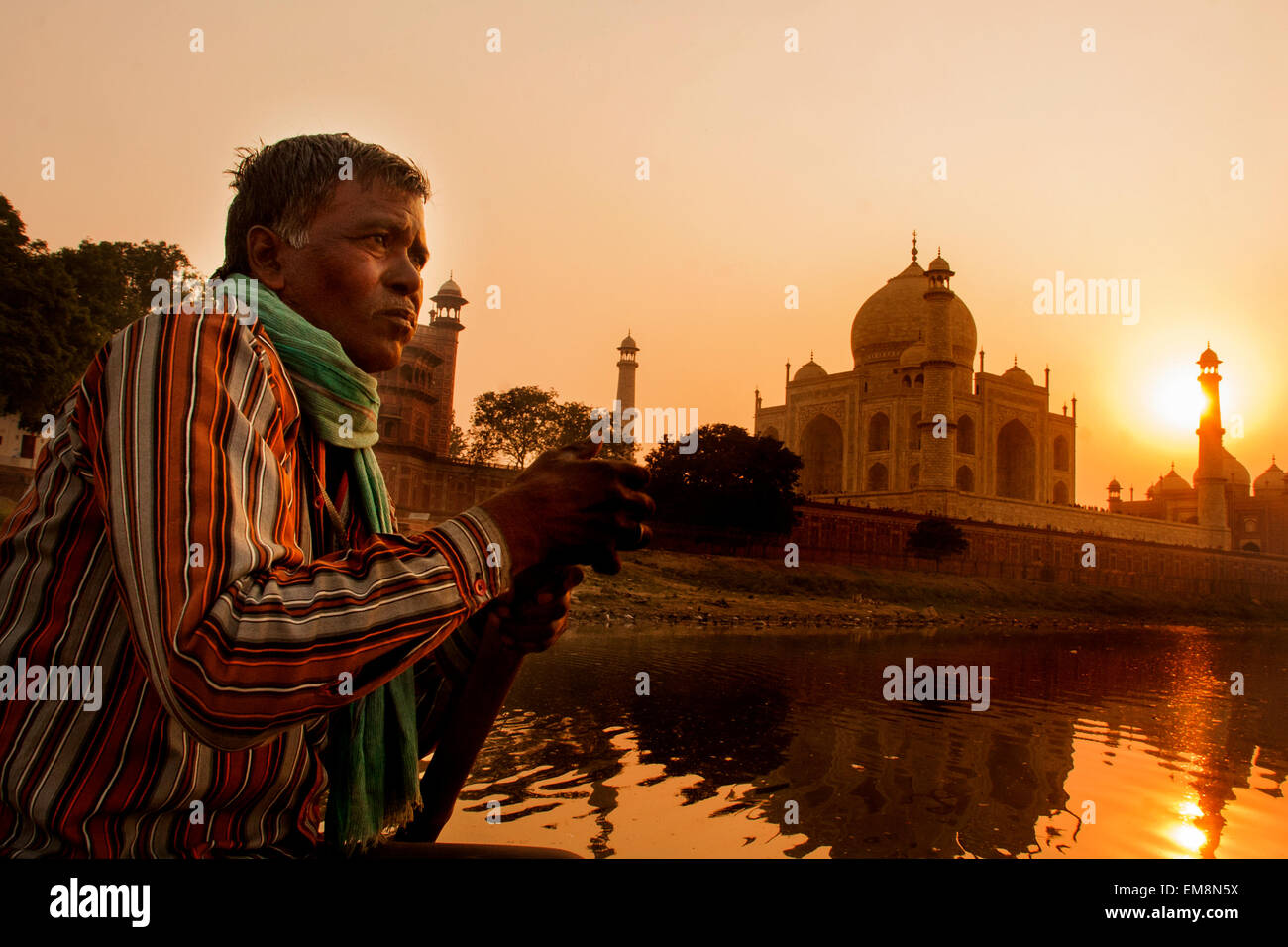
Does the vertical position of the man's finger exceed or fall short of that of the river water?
it exceeds it

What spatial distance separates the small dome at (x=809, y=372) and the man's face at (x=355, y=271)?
48837mm

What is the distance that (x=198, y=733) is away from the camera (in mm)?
922

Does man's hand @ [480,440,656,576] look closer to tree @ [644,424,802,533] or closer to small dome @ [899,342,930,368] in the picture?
tree @ [644,424,802,533]

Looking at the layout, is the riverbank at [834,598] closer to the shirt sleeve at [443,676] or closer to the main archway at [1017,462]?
the main archway at [1017,462]

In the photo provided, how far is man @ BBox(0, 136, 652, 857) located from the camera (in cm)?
92

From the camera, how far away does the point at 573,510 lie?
114cm

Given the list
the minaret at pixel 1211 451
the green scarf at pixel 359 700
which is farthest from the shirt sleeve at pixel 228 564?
the minaret at pixel 1211 451

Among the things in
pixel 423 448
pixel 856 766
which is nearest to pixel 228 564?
pixel 856 766

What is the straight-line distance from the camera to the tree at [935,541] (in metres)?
34.2

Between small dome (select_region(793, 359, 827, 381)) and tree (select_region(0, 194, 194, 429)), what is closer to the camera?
tree (select_region(0, 194, 194, 429))

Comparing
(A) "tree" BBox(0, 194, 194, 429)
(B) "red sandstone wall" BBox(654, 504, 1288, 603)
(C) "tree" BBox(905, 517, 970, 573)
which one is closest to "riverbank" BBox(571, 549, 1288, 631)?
(B) "red sandstone wall" BBox(654, 504, 1288, 603)

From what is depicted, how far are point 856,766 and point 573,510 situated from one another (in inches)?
216

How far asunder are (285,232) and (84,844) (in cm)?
83

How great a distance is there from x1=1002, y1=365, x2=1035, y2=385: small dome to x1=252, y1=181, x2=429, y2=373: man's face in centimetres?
5070
